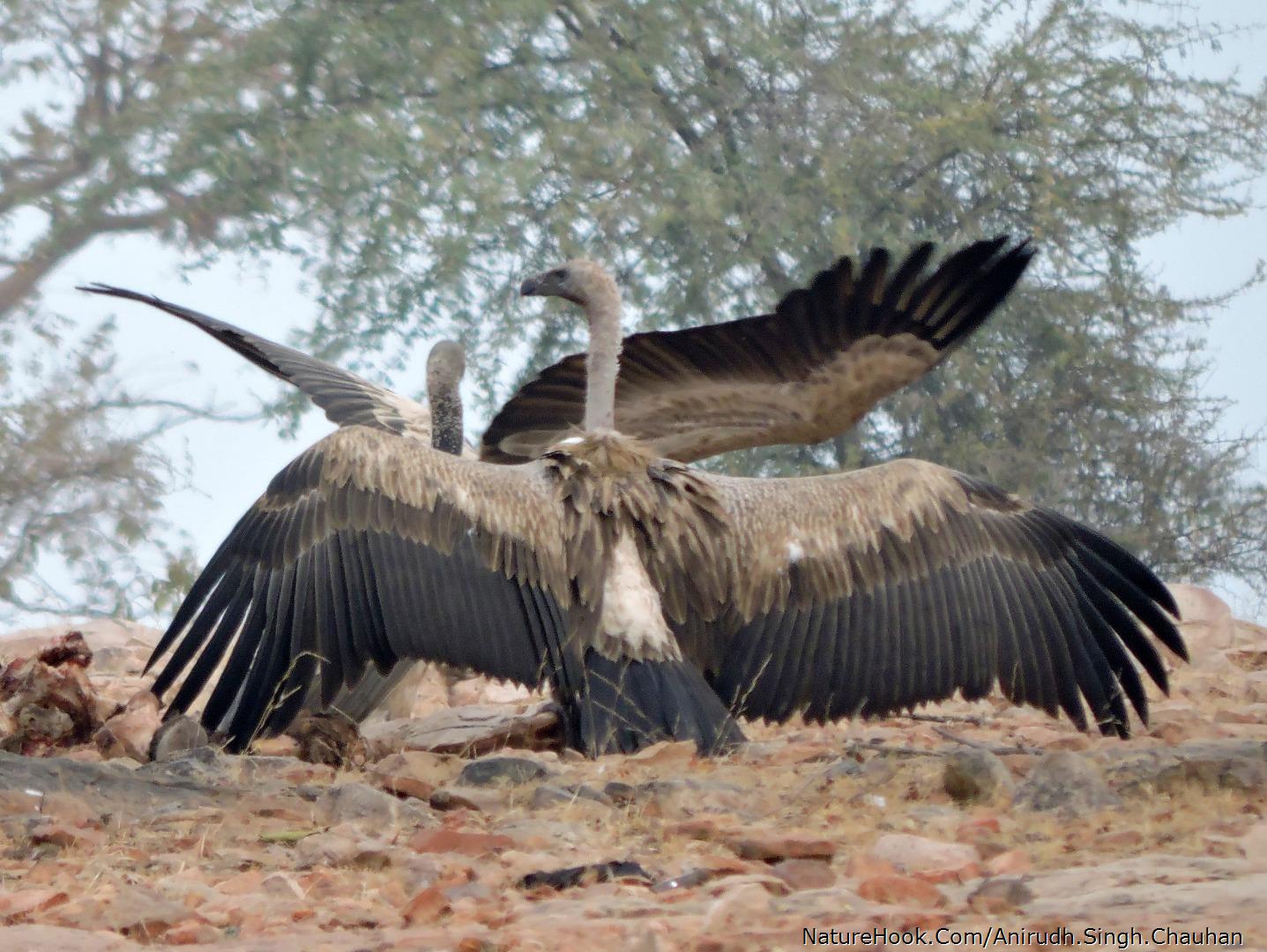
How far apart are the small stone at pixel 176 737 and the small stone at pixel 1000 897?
114 inches

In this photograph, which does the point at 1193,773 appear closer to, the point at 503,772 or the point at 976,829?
the point at 976,829

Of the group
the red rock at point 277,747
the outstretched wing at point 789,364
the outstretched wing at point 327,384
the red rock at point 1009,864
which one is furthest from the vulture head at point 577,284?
the red rock at point 1009,864

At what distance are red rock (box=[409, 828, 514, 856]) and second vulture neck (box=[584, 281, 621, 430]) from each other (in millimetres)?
2833

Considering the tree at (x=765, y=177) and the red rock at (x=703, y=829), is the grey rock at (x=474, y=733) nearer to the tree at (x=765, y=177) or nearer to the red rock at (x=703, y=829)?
the red rock at (x=703, y=829)

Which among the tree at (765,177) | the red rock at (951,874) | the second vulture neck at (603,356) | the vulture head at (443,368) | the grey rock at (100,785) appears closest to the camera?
the red rock at (951,874)

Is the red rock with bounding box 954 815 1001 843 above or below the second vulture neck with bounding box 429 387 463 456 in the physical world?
below

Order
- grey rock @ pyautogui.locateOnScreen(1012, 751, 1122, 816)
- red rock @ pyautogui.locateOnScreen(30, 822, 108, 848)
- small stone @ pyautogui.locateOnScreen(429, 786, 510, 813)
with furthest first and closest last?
small stone @ pyautogui.locateOnScreen(429, 786, 510, 813), grey rock @ pyautogui.locateOnScreen(1012, 751, 1122, 816), red rock @ pyautogui.locateOnScreen(30, 822, 108, 848)

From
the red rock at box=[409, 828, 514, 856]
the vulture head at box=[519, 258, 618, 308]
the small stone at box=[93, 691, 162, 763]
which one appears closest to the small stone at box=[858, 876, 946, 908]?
the red rock at box=[409, 828, 514, 856]

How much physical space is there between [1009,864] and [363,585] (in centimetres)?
255

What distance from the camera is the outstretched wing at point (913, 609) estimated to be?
18.8 ft

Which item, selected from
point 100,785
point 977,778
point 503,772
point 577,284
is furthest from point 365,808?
point 577,284

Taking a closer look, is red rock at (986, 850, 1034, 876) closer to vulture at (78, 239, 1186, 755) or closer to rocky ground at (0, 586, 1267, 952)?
rocky ground at (0, 586, 1267, 952)

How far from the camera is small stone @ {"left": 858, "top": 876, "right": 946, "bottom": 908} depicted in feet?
9.96

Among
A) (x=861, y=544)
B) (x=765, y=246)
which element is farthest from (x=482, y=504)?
(x=765, y=246)
